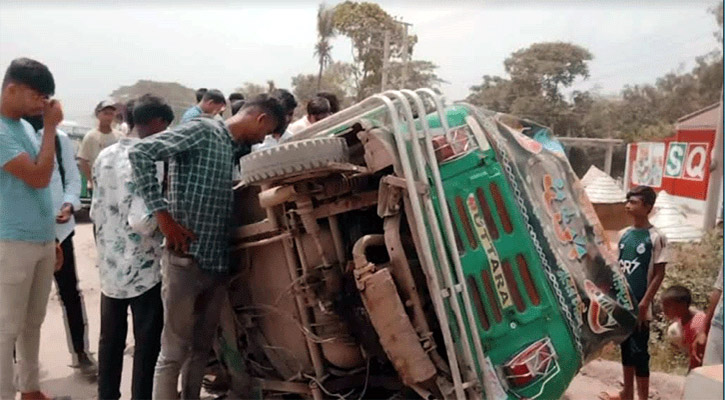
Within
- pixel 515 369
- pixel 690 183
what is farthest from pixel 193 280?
pixel 690 183

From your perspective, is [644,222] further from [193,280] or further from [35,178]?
[35,178]

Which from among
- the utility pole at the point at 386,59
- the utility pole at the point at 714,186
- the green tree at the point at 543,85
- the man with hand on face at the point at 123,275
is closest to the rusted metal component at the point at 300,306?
the man with hand on face at the point at 123,275

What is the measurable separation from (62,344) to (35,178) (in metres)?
2.07

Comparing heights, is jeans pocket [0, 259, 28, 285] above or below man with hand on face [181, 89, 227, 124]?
below

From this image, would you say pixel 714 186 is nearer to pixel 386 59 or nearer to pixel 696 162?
pixel 696 162

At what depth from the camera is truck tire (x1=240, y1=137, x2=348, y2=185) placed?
241 cm

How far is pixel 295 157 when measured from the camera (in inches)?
94.9

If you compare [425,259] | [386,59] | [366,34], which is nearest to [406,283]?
[425,259]

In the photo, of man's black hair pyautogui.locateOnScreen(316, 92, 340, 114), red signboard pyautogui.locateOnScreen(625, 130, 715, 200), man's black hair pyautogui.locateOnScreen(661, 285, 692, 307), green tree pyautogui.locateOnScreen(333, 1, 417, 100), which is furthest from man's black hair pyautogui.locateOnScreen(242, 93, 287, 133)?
green tree pyautogui.locateOnScreen(333, 1, 417, 100)

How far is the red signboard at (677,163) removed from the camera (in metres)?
18.6

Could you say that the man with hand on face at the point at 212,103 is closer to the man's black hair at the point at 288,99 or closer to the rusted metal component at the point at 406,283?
the man's black hair at the point at 288,99

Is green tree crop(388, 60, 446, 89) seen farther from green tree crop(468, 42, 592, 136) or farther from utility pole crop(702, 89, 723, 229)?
utility pole crop(702, 89, 723, 229)

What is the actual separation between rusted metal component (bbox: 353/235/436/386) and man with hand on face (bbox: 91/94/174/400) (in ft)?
4.08

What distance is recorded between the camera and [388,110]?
103 inches
